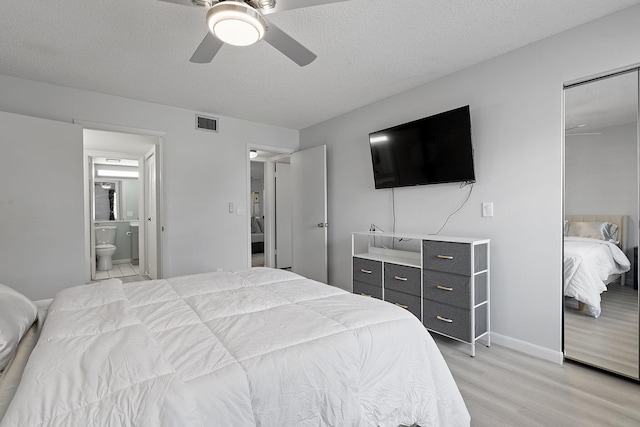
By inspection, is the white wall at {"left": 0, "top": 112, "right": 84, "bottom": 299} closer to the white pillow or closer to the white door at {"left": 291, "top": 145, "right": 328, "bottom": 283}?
the white pillow

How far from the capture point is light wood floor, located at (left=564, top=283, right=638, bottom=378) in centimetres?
205

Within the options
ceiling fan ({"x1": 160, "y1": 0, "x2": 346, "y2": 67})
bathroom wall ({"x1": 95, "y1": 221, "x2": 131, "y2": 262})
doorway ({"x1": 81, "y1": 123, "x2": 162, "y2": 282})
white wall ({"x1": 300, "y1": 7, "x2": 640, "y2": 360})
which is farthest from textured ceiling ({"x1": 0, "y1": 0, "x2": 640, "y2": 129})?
bathroom wall ({"x1": 95, "y1": 221, "x2": 131, "y2": 262})

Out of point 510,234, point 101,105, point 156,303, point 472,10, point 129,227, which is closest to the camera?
point 156,303

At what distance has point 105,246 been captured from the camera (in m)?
5.98

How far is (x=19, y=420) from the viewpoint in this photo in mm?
741

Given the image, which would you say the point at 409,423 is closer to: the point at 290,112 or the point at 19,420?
the point at 19,420

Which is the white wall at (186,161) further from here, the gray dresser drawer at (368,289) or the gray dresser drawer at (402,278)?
the gray dresser drawer at (402,278)

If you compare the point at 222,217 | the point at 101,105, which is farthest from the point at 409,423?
the point at 101,105

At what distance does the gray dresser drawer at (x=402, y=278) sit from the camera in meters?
2.84

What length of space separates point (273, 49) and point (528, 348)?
3.20 m

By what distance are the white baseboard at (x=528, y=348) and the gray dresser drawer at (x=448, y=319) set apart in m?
0.43

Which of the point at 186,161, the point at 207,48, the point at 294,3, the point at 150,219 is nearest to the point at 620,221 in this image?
the point at 294,3

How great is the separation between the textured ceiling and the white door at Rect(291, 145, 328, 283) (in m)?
1.15

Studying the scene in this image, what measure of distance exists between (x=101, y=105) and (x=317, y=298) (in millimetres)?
3371
